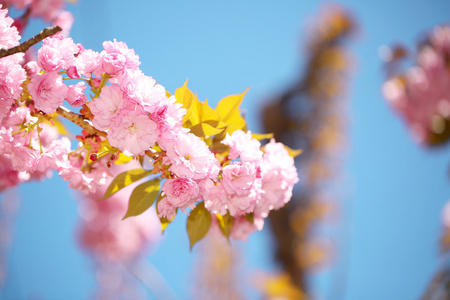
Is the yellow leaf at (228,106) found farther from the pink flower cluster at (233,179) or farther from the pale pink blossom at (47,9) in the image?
→ the pale pink blossom at (47,9)

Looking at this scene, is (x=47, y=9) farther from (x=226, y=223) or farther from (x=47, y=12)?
(x=226, y=223)

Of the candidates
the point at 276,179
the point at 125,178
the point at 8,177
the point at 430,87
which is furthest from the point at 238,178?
the point at 430,87

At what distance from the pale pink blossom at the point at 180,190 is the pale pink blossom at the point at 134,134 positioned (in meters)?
0.07

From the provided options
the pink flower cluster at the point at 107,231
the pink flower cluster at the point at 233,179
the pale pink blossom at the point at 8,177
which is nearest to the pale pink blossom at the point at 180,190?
the pink flower cluster at the point at 233,179

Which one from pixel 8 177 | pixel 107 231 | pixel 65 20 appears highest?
pixel 107 231

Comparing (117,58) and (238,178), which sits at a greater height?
(117,58)

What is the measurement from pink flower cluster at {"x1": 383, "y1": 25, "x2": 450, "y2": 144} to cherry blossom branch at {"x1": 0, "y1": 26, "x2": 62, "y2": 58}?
121 centimetres

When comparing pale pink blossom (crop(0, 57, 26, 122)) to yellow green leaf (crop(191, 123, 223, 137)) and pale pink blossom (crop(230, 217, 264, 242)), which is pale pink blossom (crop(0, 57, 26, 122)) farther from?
pale pink blossom (crop(230, 217, 264, 242))

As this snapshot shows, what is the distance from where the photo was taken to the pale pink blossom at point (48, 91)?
0.48 metres

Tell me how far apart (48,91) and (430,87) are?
131 cm

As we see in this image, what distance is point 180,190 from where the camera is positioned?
1.68 ft

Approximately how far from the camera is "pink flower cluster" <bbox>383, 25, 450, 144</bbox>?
1215 millimetres

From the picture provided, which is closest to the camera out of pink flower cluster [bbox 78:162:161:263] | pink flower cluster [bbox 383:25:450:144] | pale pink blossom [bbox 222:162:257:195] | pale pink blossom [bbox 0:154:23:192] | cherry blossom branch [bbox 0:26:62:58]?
cherry blossom branch [bbox 0:26:62:58]

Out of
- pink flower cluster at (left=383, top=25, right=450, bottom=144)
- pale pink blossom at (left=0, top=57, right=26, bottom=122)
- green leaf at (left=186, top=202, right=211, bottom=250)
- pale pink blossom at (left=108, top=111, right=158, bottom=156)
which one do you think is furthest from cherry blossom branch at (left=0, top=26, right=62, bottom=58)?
pink flower cluster at (left=383, top=25, right=450, bottom=144)
